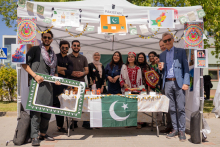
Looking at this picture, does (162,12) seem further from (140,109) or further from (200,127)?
(200,127)

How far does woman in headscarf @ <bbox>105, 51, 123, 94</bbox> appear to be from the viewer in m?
4.92

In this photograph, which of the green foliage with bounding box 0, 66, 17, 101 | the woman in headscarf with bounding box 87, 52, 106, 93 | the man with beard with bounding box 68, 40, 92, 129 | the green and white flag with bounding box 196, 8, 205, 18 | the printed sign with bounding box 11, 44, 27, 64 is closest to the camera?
the printed sign with bounding box 11, 44, 27, 64

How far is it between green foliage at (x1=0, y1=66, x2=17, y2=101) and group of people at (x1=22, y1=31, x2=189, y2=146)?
565 cm

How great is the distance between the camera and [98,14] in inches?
155

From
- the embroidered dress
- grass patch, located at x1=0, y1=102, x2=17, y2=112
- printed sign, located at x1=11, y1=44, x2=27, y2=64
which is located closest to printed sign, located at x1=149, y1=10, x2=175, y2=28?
the embroidered dress

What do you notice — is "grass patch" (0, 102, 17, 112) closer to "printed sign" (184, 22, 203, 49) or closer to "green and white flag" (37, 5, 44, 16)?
"green and white flag" (37, 5, 44, 16)

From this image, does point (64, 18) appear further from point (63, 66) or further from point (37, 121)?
point (37, 121)

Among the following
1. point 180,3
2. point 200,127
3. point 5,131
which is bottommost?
point 5,131

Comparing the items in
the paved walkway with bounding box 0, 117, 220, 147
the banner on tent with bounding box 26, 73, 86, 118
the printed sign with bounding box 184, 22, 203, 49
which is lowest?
the paved walkway with bounding box 0, 117, 220, 147

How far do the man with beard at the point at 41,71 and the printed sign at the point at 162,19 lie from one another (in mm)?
1956

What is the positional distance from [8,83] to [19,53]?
6.60 m

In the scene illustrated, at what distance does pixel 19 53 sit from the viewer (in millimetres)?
3373

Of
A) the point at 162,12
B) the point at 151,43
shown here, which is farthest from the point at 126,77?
the point at 151,43

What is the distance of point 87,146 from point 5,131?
7.55 ft
